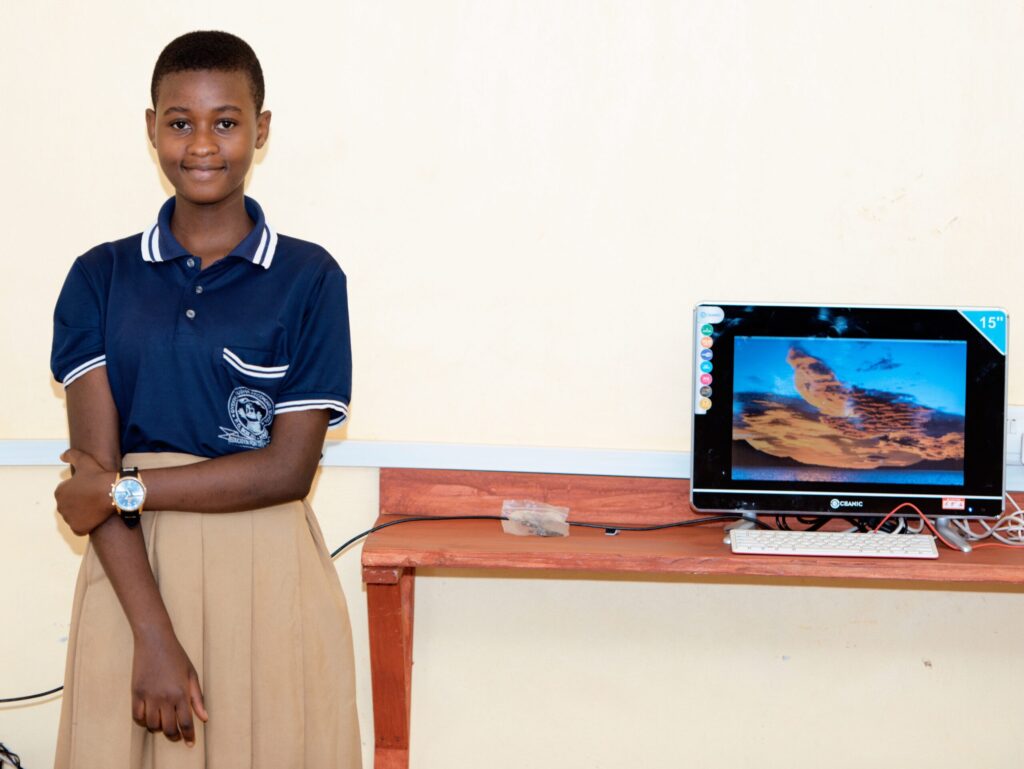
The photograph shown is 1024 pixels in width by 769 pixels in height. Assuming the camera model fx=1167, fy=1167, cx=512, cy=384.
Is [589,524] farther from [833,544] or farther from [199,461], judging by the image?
[199,461]

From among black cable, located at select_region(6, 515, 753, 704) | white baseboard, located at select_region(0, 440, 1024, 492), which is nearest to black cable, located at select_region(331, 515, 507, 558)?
black cable, located at select_region(6, 515, 753, 704)

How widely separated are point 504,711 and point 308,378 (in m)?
1.19

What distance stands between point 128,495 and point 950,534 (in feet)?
5.00

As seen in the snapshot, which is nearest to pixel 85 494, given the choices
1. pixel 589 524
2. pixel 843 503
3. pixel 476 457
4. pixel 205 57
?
pixel 205 57

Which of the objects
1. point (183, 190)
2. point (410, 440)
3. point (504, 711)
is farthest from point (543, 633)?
point (183, 190)

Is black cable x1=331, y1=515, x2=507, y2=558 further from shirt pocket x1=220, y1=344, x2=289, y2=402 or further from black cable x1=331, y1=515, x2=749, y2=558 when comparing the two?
shirt pocket x1=220, y1=344, x2=289, y2=402

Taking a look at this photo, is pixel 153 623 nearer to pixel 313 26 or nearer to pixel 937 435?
pixel 313 26

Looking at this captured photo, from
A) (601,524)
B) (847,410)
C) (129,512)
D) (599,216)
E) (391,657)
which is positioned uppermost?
(599,216)

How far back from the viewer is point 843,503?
7.39 ft

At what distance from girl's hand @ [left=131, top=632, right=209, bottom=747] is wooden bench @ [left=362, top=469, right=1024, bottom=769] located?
0.60 m

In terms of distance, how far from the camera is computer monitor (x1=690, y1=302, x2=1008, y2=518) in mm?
2234

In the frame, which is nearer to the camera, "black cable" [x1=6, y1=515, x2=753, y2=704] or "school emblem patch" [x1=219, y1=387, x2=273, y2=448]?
"school emblem patch" [x1=219, y1=387, x2=273, y2=448]

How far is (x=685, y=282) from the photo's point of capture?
7.85 ft

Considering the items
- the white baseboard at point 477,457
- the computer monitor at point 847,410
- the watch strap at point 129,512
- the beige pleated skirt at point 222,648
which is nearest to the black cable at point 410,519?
the white baseboard at point 477,457
